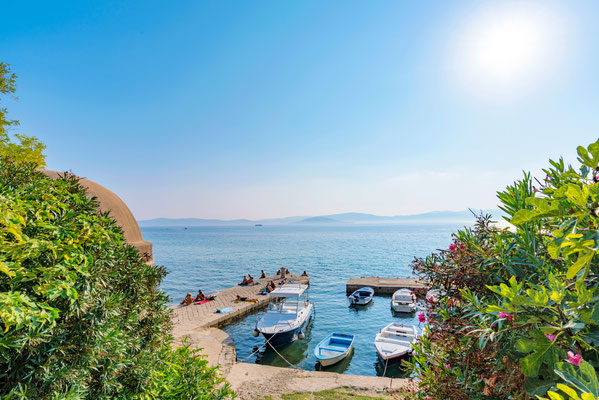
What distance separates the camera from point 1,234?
3070 mm

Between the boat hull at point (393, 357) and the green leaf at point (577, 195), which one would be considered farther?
the boat hull at point (393, 357)

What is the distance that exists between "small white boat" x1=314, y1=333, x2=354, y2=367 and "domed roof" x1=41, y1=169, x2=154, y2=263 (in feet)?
38.3

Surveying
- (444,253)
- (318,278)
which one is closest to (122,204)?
(444,253)

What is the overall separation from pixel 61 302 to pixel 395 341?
62.8 feet

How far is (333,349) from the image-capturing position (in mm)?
18406

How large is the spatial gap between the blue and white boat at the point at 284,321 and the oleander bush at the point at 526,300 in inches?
644

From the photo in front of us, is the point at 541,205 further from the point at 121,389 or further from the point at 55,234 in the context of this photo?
the point at 121,389

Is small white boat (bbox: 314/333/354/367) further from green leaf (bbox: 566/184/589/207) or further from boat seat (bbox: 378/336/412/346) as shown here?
green leaf (bbox: 566/184/589/207)

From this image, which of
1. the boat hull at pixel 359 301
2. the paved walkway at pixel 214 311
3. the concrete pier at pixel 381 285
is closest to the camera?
the paved walkway at pixel 214 311

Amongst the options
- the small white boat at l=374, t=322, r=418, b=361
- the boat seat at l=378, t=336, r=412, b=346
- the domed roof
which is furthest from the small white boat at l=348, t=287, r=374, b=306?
the domed roof

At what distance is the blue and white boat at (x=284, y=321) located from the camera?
66.4 ft

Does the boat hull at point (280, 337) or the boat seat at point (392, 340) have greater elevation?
the boat seat at point (392, 340)

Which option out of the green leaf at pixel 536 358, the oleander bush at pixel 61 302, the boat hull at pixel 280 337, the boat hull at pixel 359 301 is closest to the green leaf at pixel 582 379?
the green leaf at pixel 536 358

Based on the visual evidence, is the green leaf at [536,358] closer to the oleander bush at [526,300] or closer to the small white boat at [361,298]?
the oleander bush at [526,300]
